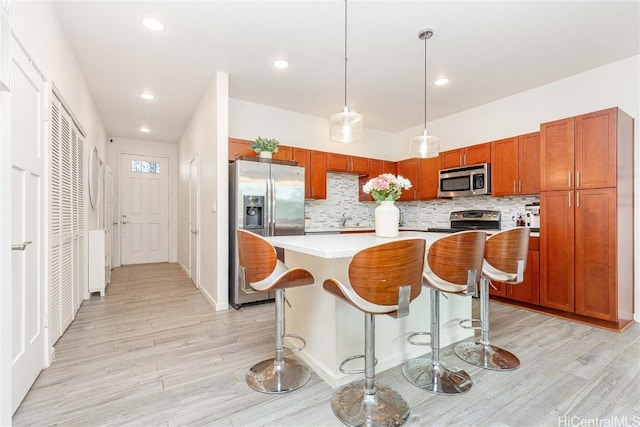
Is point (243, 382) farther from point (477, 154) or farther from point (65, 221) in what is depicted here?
point (477, 154)

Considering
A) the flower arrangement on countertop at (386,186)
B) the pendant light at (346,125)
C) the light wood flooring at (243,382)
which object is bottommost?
the light wood flooring at (243,382)

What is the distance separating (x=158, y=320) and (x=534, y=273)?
162 inches

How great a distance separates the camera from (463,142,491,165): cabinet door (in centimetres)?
411

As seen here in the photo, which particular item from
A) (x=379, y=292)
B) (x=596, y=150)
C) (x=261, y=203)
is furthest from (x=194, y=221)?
(x=596, y=150)

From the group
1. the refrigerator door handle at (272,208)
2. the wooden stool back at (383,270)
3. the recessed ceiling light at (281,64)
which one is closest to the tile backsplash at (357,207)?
the refrigerator door handle at (272,208)

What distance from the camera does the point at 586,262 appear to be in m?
2.95

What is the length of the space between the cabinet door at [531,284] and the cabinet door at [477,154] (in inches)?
55.8

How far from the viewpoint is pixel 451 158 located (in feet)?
14.9

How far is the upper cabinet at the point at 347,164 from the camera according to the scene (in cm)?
485

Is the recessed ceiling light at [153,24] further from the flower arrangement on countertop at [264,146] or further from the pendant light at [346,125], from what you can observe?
the pendant light at [346,125]

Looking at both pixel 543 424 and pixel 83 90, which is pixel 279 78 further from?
pixel 543 424

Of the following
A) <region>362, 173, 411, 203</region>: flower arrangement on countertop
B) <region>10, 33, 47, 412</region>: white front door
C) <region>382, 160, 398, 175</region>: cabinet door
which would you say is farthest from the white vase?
<region>382, 160, 398, 175</region>: cabinet door

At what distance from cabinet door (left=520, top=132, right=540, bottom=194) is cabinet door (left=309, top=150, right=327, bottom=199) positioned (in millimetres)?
2641

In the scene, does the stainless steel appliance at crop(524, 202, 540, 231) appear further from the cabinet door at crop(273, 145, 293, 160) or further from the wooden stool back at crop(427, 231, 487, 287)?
the cabinet door at crop(273, 145, 293, 160)
